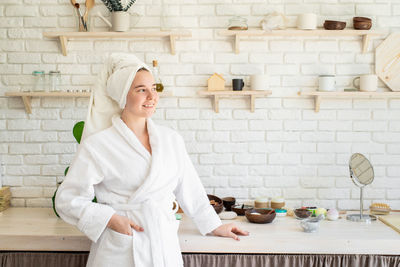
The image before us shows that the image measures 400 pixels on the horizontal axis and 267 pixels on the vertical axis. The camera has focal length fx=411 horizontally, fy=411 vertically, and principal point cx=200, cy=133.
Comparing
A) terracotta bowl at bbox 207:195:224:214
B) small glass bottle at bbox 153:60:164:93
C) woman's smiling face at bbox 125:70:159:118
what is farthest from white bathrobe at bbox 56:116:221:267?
small glass bottle at bbox 153:60:164:93

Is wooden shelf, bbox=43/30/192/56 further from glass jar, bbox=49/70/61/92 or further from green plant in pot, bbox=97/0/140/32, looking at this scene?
glass jar, bbox=49/70/61/92

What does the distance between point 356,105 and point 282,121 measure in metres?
0.54

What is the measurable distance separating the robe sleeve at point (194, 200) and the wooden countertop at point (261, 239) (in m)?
0.08

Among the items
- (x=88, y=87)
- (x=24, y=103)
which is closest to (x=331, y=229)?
(x=88, y=87)

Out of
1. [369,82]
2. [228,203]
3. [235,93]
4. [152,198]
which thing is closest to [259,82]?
[235,93]

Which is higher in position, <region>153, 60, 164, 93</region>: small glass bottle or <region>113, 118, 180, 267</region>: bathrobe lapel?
<region>153, 60, 164, 93</region>: small glass bottle

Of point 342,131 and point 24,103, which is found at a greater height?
point 24,103

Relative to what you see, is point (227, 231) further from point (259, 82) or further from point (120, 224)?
point (259, 82)

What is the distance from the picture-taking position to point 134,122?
2.13 metres

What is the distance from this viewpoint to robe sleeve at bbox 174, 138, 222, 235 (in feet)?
7.49

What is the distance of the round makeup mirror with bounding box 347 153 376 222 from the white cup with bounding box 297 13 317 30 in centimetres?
90

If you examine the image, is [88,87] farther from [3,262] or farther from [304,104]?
[304,104]

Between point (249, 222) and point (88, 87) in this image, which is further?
point (88, 87)

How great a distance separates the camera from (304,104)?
2.93m
